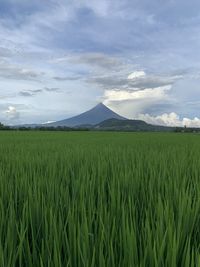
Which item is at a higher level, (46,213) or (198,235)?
(46,213)

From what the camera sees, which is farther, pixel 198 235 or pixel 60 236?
pixel 198 235

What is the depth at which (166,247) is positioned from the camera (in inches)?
42.4

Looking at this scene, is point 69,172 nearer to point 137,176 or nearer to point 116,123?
point 137,176

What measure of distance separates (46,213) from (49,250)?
0.97 ft

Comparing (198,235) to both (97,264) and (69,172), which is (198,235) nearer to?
(97,264)

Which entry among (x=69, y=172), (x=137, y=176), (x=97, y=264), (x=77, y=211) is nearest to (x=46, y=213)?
(x=77, y=211)

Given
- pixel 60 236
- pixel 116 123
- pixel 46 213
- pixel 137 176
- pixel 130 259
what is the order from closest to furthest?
pixel 130 259 → pixel 60 236 → pixel 46 213 → pixel 137 176 → pixel 116 123

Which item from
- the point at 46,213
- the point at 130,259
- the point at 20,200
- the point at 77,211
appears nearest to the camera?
the point at 130,259

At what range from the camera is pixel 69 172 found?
283 centimetres

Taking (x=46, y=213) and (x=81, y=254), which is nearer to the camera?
(x=81, y=254)

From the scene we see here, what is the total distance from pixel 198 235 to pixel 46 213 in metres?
0.57

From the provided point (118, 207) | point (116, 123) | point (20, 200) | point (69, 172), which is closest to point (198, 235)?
point (118, 207)

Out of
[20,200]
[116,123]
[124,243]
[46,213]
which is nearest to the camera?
[124,243]

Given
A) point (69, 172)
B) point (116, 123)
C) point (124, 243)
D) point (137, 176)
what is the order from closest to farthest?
point (124, 243) → point (137, 176) → point (69, 172) → point (116, 123)
